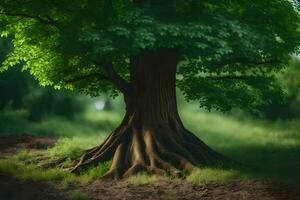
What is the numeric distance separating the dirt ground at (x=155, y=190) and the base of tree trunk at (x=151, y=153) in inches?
40.1

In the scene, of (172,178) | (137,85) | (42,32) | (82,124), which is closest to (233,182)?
(172,178)

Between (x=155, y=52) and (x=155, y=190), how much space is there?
530 cm

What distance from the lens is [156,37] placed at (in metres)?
14.2

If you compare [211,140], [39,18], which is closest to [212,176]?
[39,18]

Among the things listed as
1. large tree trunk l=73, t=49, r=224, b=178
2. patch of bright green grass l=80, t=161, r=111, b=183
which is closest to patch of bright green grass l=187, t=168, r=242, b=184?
large tree trunk l=73, t=49, r=224, b=178

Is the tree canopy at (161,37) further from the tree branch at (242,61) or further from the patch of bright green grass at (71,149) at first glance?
the patch of bright green grass at (71,149)

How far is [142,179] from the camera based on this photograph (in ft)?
48.4

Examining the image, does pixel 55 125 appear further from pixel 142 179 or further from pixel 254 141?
pixel 142 179

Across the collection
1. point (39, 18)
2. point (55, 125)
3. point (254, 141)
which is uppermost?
point (39, 18)

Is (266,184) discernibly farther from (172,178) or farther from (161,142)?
(161,142)

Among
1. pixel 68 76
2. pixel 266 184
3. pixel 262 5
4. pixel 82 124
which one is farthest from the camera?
pixel 82 124

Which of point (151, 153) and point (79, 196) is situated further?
point (151, 153)

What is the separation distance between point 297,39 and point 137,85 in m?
5.51

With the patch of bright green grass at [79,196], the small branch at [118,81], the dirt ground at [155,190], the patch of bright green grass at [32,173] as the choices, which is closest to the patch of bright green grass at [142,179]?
the dirt ground at [155,190]
